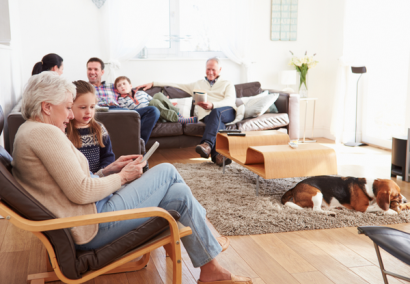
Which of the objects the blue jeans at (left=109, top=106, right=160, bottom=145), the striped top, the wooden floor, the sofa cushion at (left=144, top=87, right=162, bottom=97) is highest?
the sofa cushion at (left=144, top=87, right=162, bottom=97)

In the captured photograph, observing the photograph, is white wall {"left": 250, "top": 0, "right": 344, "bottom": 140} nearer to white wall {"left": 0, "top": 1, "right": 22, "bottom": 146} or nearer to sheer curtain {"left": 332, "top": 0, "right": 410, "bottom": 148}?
sheer curtain {"left": 332, "top": 0, "right": 410, "bottom": 148}

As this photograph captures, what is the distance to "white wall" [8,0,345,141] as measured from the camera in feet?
17.3

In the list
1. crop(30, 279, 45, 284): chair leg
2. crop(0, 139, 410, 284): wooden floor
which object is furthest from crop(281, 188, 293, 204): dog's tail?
crop(30, 279, 45, 284): chair leg

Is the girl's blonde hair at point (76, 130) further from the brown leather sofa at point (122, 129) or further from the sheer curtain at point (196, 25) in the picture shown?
the sheer curtain at point (196, 25)

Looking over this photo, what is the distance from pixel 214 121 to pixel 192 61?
1.66 metres

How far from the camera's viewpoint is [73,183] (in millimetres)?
1476

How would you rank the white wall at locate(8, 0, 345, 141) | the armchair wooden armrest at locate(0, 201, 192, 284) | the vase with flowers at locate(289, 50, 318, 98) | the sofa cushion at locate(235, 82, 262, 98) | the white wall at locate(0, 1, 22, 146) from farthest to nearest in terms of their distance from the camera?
the vase with flowers at locate(289, 50, 318, 98) → the sofa cushion at locate(235, 82, 262, 98) → the white wall at locate(8, 0, 345, 141) → the white wall at locate(0, 1, 22, 146) → the armchair wooden armrest at locate(0, 201, 192, 284)

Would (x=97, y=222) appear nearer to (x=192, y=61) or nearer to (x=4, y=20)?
(x=4, y=20)

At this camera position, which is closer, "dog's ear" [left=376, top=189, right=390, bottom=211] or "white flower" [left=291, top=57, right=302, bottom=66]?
"dog's ear" [left=376, top=189, right=390, bottom=211]

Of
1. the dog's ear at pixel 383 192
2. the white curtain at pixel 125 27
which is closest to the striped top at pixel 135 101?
the white curtain at pixel 125 27

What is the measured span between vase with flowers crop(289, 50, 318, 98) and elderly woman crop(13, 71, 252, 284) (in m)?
4.63

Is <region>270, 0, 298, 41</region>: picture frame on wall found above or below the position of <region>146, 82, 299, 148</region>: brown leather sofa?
above

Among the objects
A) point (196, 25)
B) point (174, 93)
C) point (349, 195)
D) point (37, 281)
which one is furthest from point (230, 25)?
point (37, 281)

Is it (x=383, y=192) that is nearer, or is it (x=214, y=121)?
(x=383, y=192)
